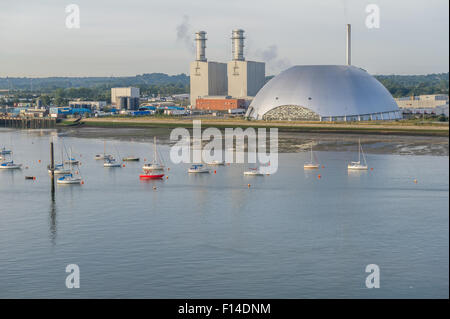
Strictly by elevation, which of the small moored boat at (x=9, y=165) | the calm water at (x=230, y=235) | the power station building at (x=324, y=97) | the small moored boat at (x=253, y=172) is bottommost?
the calm water at (x=230, y=235)

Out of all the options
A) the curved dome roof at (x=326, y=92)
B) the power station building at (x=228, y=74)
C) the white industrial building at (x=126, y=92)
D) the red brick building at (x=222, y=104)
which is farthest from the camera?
the white industrial building at (x=126, y=92)

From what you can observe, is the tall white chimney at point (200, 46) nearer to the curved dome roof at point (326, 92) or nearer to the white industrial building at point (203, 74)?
the white industrial building at point (203, 74)

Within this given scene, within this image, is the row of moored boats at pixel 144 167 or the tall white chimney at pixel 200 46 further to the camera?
the tall white chimney at pixel 200 46

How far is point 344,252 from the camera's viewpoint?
25.8 m

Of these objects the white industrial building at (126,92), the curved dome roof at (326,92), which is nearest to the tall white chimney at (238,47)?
the curved dome roof at (326,92)

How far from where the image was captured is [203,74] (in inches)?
4811

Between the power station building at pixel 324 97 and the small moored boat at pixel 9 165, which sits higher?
the power station building at pixel 324 97

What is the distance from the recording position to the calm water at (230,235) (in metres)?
22.3

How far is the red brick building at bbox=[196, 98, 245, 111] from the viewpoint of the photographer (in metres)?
112

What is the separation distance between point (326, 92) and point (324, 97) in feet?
2.65

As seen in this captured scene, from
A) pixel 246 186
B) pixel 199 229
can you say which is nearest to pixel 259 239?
pixel 199 229

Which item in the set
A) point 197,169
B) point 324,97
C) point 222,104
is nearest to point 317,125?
point 324,97

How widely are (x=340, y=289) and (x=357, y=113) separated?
64.3 meters
